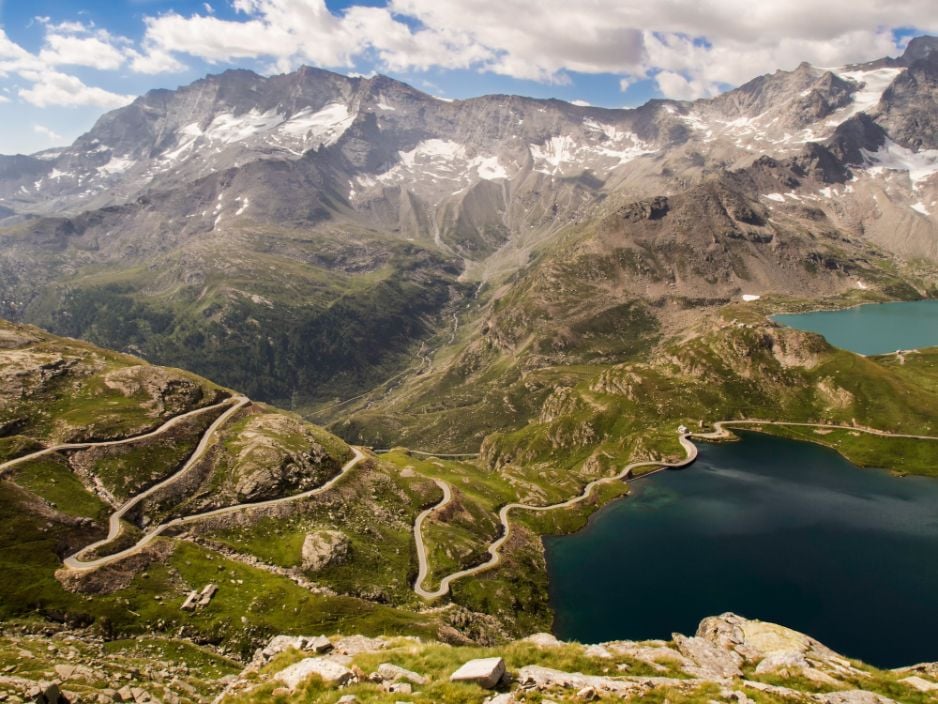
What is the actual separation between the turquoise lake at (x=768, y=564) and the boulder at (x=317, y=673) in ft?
300

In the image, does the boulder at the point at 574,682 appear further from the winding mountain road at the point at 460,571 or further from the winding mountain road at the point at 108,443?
the winding mountain road at the point at 108,443

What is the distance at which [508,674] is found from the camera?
37188mm

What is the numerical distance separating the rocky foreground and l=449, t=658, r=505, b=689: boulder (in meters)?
0.08

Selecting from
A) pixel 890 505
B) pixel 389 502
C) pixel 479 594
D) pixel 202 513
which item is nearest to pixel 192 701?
pixel 202 513

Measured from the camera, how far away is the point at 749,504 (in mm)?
177000

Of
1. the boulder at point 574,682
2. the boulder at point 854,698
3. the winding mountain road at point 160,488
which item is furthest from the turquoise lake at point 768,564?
the boulder at point 574,682

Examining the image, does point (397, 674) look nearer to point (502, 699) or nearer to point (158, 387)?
point (502, 699)

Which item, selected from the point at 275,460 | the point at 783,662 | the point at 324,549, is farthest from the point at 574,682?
the point at 275,460

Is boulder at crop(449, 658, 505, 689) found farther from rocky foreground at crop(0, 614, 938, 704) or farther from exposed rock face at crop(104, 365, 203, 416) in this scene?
exposed rock face at crop(104, 365, 203, 416)

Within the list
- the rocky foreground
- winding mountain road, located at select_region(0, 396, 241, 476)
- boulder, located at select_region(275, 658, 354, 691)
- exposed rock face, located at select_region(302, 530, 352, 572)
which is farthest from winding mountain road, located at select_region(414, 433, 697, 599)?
boulder, located at select_region(275, 658, 354, 691)

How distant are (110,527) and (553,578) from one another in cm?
9780

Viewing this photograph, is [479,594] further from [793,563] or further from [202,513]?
[793,563]

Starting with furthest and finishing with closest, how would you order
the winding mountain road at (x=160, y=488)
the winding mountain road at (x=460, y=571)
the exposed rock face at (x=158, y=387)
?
the exposed rock face at (x=158, y=387) < the winding mountain road at (x=460, y=571) < the winding mountain road at (x=160, y=488)

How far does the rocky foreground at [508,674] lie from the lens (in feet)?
115
